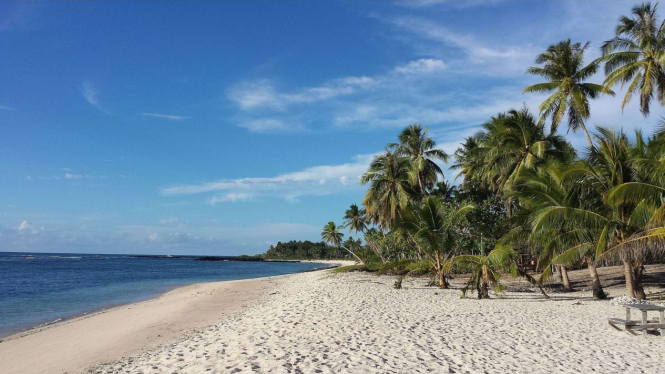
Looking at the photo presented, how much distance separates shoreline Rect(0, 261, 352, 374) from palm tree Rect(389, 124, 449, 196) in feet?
55.7

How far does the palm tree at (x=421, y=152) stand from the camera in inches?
1130

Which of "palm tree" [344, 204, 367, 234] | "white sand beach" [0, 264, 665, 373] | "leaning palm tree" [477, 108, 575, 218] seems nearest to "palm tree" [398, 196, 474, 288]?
"white sand beach" [0, 264, 665, 373]

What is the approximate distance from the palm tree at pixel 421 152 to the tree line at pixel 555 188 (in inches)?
2.8

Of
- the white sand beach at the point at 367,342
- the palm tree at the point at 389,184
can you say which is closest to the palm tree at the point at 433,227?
the white sand beach at the point at 367,342

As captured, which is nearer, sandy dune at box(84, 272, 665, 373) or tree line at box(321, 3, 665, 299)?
sandy dune at box(84, 272, 665, 373)

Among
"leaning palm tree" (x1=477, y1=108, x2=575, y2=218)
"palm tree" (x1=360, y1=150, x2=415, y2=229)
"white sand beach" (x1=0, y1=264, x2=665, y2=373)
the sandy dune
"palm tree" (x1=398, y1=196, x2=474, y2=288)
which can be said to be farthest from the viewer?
"palm tree" (x1=360, y1=150, x2=415, y2=229)

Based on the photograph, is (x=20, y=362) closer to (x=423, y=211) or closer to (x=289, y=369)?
(x=289, y=369)

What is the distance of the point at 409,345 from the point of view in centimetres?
699

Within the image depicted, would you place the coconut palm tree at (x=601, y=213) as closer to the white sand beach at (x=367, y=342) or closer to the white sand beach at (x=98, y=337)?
the white sand beach at (x=367, y=342)

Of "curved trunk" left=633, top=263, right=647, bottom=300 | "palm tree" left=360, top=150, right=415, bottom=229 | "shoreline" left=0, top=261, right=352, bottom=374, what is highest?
"palm tree" left=360, top=150, right=415, bottom=229

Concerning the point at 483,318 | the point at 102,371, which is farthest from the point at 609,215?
the point at 102,371

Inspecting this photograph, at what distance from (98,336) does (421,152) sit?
2289cm

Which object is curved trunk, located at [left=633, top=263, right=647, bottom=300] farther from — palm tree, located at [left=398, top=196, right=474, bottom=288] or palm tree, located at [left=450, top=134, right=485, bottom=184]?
palm tree, located at [left=450, top=134, right=485, bottom=184]

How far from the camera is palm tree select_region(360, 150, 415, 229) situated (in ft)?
93.9
